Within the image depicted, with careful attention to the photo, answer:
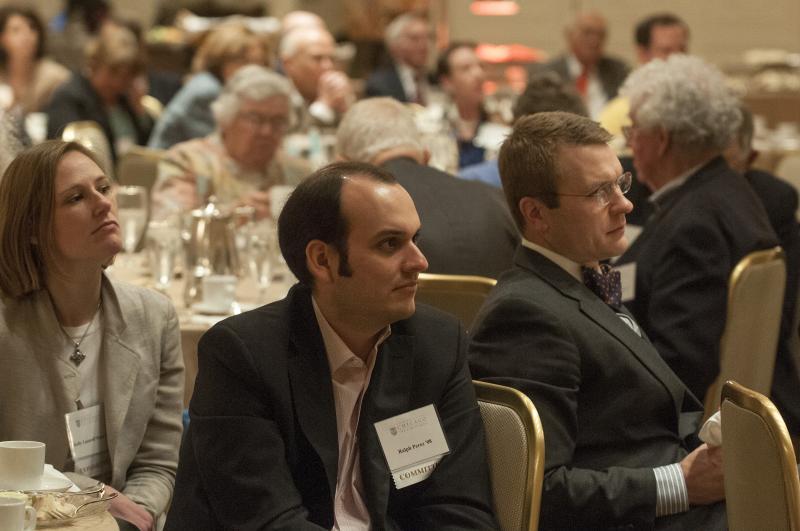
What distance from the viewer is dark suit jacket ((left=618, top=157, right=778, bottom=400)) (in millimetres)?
3652

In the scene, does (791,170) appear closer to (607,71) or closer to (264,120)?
(264,120)

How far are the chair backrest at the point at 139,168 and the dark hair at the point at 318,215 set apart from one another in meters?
4.12

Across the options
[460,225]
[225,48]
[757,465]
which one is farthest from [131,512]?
[225,48]

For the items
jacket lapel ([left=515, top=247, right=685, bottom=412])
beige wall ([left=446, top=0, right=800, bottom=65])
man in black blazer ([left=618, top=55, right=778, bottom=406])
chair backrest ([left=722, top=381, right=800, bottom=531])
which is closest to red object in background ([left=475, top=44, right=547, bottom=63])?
beige wall ([left=446, top=0, right=800, bottom=65])

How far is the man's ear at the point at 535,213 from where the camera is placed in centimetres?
279

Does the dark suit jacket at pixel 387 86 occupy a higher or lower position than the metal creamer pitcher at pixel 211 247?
lower

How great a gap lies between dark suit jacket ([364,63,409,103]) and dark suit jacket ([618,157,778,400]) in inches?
221

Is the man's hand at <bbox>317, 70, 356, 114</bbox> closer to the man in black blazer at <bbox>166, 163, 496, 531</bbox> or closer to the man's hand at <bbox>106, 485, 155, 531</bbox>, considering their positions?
the man's hand at <bbox>106, 485, 155, 531</bbox>

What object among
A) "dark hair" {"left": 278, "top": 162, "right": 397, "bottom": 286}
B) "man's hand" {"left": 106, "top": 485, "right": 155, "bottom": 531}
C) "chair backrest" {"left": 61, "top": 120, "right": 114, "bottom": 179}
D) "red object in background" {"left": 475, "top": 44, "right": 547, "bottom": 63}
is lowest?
"red object in background" {"left": 475, "top": 44, "right": 547, "bottom": 63}

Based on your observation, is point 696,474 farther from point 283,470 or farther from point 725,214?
point 725,214

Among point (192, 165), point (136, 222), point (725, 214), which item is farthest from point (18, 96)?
point (725, 214)

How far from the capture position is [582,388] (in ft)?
8.65

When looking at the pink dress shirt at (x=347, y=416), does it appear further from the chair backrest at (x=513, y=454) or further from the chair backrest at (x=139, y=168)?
the chair backrest at (x=139, y=168)

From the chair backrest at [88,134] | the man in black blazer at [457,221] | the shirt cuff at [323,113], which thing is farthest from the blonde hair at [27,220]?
the shirt cuff at [323,113]
